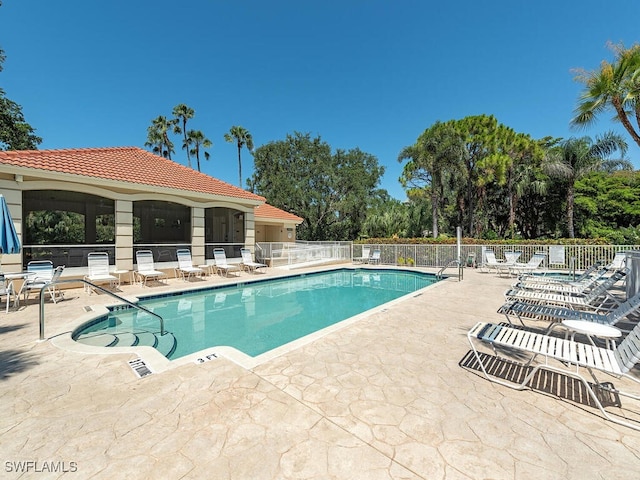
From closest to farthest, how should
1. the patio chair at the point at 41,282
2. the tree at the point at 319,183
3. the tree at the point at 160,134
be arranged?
1. the patio chair at the point at 41,282
2. the tree at the point at 319,183
3. the tree at the point at 160,134

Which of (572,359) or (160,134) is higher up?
(160,134)

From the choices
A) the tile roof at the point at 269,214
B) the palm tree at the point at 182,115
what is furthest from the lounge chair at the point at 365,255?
the palm tree at the point at 182,115

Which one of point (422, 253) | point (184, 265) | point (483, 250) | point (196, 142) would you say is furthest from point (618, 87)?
point (196, 142)

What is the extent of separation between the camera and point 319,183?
3291 centimetres

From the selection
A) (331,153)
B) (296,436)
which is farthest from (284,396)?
(331,153)

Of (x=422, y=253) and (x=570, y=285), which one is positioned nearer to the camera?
(x=570, y=285)

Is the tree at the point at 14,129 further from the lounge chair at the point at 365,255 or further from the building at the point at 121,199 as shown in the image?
the lounge chair at the point at 365,255

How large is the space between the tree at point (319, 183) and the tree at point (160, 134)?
10396 millimetres

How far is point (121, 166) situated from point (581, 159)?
1164 inches

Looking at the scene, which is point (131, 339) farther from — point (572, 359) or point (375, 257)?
point (375, 257)

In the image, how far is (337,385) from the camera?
11.0 feet

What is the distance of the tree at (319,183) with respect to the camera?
32.0 metres

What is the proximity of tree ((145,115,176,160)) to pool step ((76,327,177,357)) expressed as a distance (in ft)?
106

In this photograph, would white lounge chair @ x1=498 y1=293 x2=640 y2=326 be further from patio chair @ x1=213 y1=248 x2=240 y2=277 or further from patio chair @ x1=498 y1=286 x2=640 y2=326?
patio chair @ x1=213 y1=248 x2=240 y2=277
